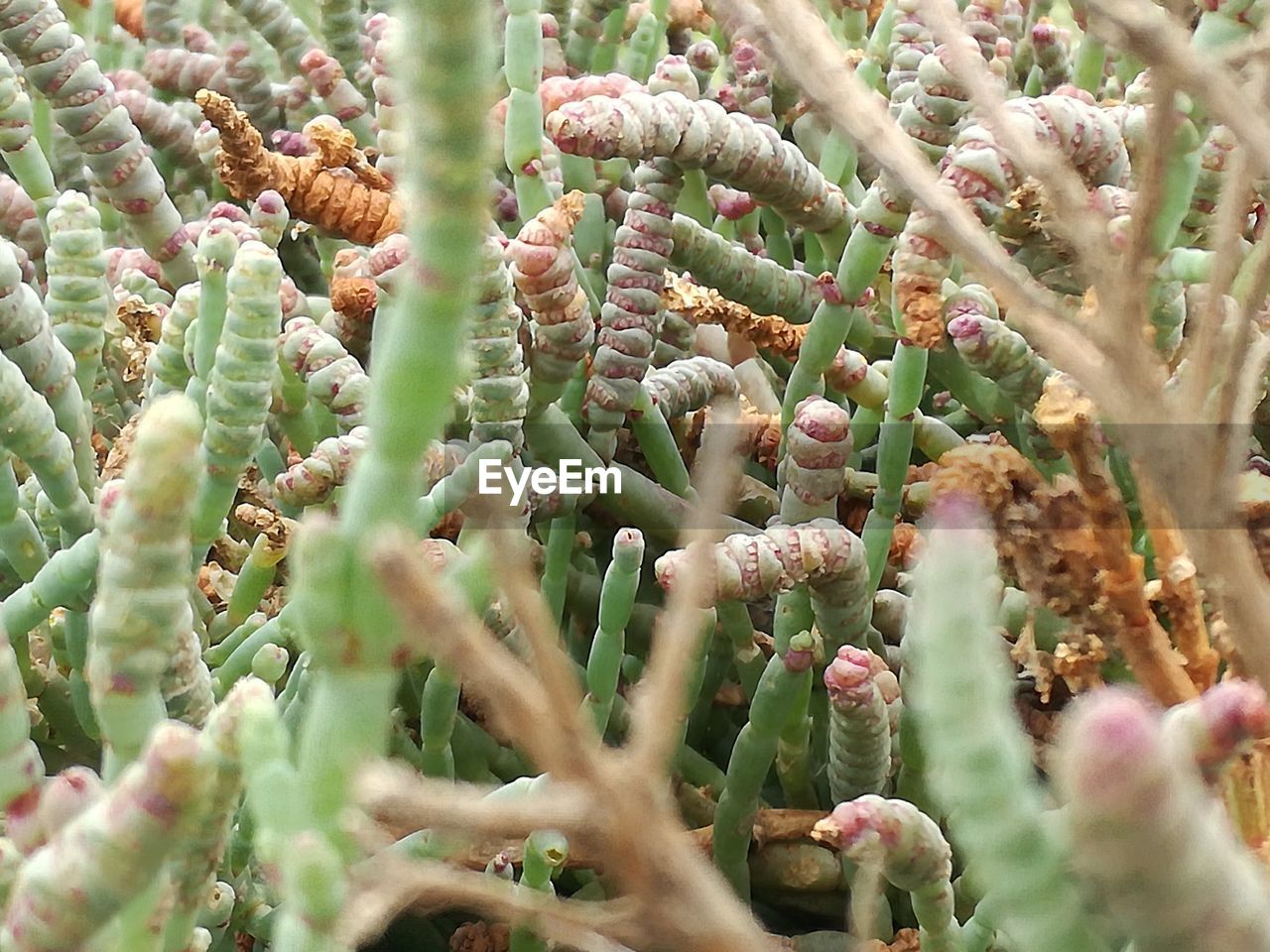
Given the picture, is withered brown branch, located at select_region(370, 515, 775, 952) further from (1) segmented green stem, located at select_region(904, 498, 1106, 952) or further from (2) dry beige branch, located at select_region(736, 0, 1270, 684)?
(2) dry beige branch, located at select_region(736, 0, 1270, 684)

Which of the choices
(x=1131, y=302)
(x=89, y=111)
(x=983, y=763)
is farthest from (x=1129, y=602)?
(x=89, y=111)

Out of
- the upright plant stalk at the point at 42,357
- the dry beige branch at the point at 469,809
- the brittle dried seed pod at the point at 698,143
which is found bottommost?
the dry beige branch at the point at 469,809

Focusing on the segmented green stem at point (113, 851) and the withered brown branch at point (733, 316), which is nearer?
the segmented green stem at point (113, 851)

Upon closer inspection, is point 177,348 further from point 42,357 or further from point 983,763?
point 983,763

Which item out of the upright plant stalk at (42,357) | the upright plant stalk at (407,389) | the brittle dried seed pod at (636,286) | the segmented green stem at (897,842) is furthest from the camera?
the brittle dried seed pod at (636,286)

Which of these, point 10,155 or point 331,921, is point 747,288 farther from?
point 331,921

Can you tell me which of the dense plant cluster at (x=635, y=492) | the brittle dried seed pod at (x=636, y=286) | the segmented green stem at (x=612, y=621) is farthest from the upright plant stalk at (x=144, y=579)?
the brittle dried seed pod at (x=636, y=286)

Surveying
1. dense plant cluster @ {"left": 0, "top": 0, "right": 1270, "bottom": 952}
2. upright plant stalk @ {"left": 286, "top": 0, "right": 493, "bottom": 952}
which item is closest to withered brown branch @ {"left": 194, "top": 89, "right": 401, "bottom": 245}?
dense plant cluster @ {"left": 0, "top": 0, "right": 1270, "bottom": 952}

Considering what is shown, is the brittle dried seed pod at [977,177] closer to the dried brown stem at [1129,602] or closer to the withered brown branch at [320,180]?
the dried brown stem at [1129,602]
